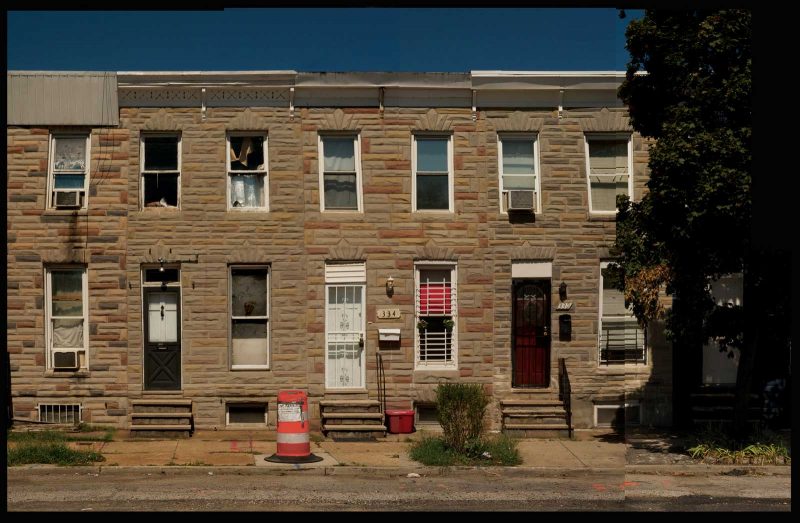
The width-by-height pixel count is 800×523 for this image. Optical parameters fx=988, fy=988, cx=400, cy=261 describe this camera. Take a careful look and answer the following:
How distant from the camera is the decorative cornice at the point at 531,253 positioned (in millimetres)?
17875

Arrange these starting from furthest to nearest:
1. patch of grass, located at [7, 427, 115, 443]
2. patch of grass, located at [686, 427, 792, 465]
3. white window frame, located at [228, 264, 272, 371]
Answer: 1. white window frame, located at [228, 264, 272, 371]
2. patch of grass, located at [7, 427, 115, 443]
3. patch of grass, located at [686, 427, 792, 465]

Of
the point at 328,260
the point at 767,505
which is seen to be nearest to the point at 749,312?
the point at 767,505

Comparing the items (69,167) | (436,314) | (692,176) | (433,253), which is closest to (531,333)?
(436,314)

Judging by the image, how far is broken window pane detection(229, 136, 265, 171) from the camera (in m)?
17.8

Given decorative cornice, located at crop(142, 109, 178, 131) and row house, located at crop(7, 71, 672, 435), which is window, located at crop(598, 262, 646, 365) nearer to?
row house, located at crop(7, 71, 672, 435)

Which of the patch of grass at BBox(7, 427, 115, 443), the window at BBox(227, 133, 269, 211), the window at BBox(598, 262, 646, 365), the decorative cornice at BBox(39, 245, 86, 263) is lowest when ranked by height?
the patch of grass at BBox(7, 427, 115, 443)

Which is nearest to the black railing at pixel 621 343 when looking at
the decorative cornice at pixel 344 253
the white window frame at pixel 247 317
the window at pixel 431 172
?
the window at pixel 431 172

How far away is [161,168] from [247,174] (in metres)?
1.54

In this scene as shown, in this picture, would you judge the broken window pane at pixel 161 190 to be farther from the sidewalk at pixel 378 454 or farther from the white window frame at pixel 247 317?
the sidewalk at pixel 378 454

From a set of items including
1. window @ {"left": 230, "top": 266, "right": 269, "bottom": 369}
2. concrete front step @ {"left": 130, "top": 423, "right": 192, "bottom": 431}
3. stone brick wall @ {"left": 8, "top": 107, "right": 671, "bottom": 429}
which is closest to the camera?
concrete front step @ {"left": 130, "top": 423, "right": 192, "bottom": 431}

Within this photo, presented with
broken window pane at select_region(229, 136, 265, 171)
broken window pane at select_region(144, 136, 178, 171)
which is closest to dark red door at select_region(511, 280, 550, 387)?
broken window pane at select_region(229, 136, 265, 171)

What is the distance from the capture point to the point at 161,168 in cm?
1777

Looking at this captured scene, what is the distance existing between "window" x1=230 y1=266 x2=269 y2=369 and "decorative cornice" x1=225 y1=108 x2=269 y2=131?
2488 mm

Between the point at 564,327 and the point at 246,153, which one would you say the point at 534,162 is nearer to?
the point at 564,327
